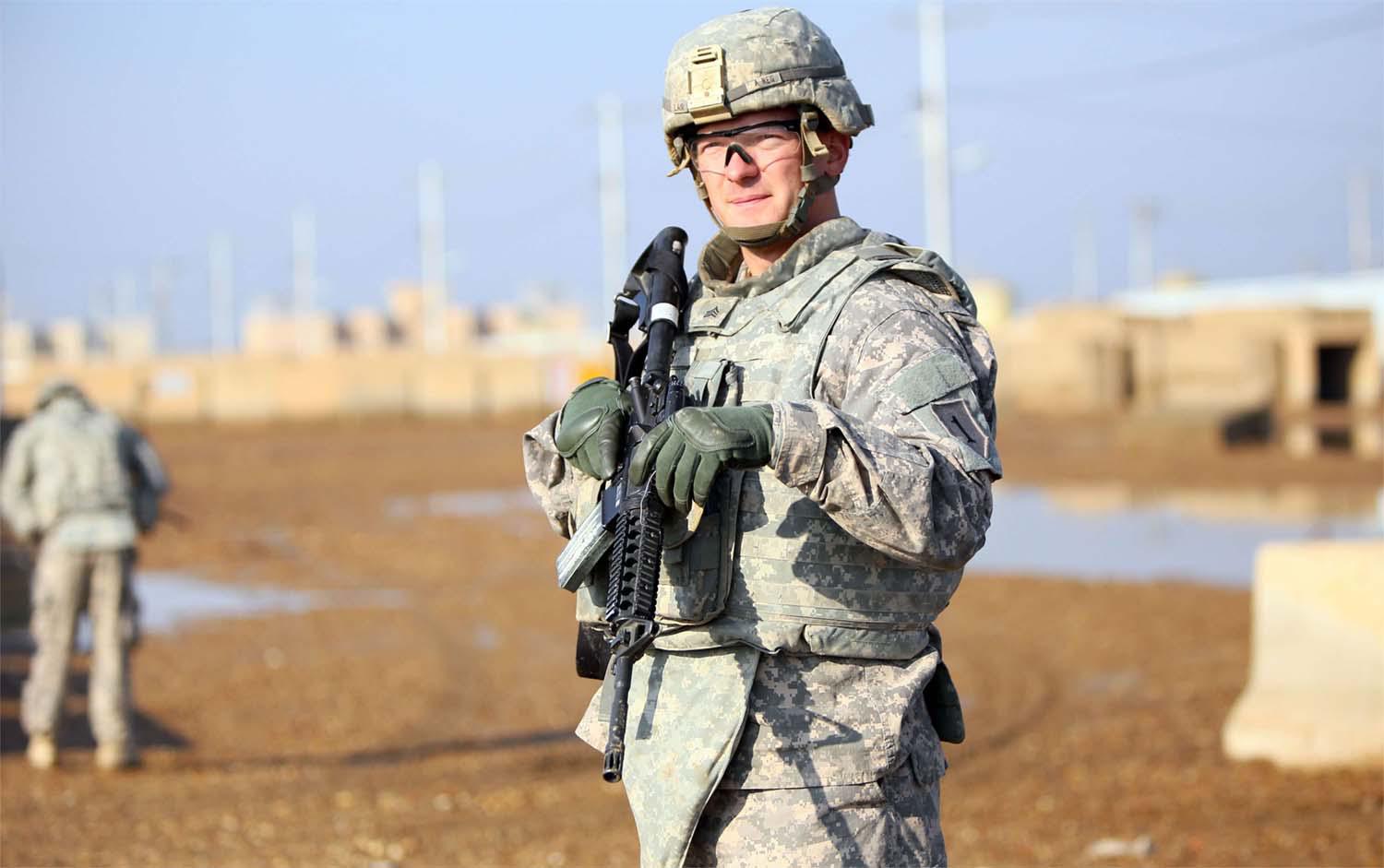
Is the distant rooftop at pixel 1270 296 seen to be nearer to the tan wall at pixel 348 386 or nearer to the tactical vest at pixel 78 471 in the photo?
the tan wall at pixel 348 386

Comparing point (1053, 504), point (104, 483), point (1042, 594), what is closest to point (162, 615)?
point (104, 483)

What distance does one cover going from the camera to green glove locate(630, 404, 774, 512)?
243 centimetres

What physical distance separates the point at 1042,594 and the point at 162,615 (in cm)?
711

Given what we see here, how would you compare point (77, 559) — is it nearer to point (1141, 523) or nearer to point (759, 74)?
point (759, 74)

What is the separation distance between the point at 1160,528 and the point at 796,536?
49.1 ft

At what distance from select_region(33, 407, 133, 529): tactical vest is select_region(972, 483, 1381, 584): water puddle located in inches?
291

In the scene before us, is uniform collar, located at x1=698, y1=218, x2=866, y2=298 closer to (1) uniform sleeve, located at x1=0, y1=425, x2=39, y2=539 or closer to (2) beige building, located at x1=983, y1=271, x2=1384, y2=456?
(1) uniform sleeve, located at x1=0, y1=425, x2=39, y2=539

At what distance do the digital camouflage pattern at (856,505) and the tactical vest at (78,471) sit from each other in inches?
231

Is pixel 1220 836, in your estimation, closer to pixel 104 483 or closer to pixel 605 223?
pixel 104 483

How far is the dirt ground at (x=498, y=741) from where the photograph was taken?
257 inches

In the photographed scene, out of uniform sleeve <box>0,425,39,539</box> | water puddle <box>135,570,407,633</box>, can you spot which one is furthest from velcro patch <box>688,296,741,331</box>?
water puddle <box>135,570,407,633</box>

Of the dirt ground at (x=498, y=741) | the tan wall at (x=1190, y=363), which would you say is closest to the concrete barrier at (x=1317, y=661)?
the dirt ground at (x=498, y=741)

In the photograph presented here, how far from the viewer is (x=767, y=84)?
112 inches

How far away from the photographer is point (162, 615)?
13.4 meters
